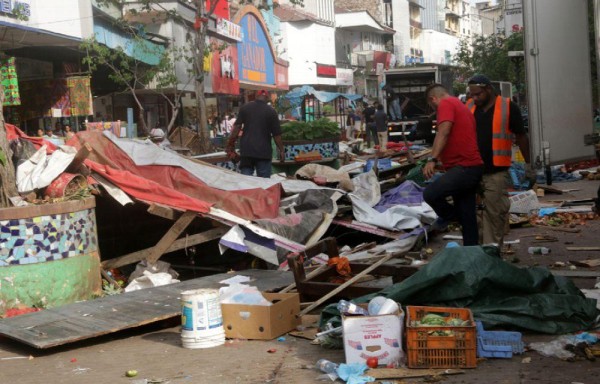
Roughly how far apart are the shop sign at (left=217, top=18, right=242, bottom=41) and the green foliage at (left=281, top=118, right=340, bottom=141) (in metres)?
24.3

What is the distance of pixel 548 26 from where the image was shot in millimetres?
9047

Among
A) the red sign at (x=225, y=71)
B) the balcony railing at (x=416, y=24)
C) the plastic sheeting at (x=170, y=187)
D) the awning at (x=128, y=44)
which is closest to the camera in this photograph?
the plastic sheeting at (x=170, y=187)

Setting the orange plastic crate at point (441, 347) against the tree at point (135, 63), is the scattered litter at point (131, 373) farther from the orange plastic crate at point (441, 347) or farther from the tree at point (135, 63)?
the tree at point (135, 63)

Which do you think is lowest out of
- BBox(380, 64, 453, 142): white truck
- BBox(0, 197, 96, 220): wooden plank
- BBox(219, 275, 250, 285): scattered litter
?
BBox(219, 275, 250, 285): scattered litter

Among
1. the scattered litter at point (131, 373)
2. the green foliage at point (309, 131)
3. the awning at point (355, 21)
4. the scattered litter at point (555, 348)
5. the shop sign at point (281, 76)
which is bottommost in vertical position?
the scattered litter at point (131, 373)

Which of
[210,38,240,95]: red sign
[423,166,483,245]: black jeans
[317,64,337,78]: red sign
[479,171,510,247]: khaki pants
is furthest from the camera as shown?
[317,64,337,78]: red sign

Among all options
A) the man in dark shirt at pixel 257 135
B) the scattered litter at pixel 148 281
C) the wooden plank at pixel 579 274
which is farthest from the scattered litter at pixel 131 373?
the man in dark shirt at pixel 257 135

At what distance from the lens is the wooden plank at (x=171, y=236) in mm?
8406

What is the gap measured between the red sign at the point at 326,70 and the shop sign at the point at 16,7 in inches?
1826

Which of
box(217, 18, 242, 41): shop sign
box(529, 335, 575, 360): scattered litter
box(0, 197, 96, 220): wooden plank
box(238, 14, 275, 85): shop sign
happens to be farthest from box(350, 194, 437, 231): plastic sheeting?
box(238, 14, 275, 85): shop sign

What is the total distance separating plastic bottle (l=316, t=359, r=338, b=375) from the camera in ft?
16.7

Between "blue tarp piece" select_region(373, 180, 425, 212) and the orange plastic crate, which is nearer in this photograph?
the orange plastic crate

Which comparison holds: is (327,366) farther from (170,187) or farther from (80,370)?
(170,187)

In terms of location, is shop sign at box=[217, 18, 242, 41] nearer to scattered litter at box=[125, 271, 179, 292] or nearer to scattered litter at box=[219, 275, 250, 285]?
scattered litter at box=[125, 271, 179, 292]
